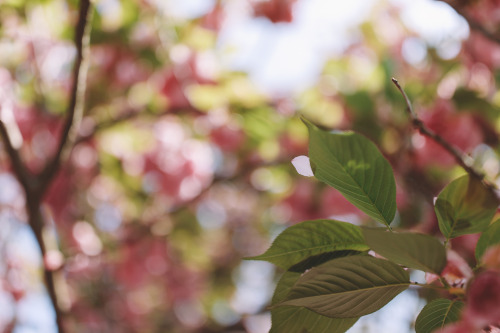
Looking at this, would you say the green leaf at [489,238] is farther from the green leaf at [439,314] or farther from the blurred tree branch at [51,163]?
the blurred tree branch at [51,163]

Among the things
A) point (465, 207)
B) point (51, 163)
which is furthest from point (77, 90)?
point (465, 207)

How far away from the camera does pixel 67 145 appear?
107 cm

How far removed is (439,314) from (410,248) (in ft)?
0.37

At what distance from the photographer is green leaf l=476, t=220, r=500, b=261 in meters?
0.42

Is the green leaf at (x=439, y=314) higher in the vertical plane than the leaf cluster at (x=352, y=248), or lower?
lower

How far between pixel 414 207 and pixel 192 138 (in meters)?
1.09

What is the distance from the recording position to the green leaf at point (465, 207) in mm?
433

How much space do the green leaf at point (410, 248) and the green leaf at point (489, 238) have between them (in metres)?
0.06

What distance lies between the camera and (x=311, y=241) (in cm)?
47

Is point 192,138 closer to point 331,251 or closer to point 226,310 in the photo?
point 226,310

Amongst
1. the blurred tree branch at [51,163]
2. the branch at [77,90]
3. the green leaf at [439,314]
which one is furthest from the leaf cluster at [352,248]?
the blurred tree branch at [51,163]

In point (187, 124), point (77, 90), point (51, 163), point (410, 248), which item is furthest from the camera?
point (187, 124)

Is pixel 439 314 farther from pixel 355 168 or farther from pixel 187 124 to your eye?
pixel 187 124

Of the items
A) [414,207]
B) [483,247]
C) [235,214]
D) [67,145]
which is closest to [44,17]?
[67,145]
